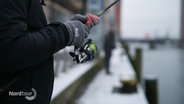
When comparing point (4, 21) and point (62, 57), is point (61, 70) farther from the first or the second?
point (4, 21)

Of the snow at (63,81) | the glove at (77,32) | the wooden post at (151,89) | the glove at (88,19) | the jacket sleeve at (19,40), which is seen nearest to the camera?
the jacket sleeve at (19,40)

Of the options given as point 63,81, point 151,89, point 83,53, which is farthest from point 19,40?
point 63,81

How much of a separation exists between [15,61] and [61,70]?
9613mm

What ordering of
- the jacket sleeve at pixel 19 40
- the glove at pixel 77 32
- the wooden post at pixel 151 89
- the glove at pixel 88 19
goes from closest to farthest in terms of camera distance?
the jacket sleeve at pixel 19 40, the glove at pixel 77 32, the glove at pixel 88 19, the wooden post at pixel 151 89

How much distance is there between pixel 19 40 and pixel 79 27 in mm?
361

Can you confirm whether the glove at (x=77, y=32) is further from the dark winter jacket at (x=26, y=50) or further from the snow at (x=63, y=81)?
the snow at (x=63, y=81)

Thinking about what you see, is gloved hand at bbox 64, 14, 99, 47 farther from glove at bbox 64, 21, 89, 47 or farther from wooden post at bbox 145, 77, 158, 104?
wooden post at bbox 145, 77, 158, 104

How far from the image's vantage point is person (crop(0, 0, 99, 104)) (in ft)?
5.98

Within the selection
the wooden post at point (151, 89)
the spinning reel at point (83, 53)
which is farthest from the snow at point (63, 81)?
the spinning reel at point (83, 53)

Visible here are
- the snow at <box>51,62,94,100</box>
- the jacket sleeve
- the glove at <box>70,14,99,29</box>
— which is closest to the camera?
the jacket sleeve

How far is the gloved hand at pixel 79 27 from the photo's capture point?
6.68 feet

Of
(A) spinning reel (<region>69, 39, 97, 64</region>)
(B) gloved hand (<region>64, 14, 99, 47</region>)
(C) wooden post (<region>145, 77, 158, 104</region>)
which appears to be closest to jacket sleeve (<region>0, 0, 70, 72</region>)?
(B) gloved hand (<region>64, 14, 99, 47</region>)

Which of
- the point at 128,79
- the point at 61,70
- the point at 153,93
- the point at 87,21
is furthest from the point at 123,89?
the point at 87,21

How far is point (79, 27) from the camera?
209 centimetres
